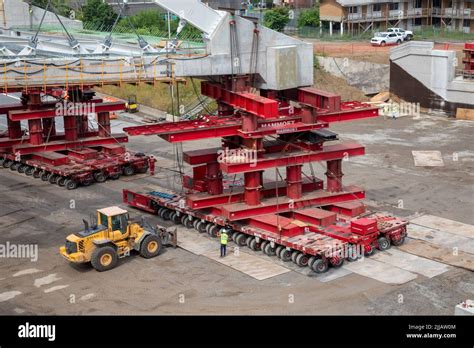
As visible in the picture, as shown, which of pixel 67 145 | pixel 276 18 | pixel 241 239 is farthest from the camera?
pixel 276 18

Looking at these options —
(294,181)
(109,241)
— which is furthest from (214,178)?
(109,241)

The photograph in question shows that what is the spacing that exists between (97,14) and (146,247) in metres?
55.7

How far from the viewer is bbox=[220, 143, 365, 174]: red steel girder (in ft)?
90.7

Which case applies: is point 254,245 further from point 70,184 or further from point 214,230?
point 70,184

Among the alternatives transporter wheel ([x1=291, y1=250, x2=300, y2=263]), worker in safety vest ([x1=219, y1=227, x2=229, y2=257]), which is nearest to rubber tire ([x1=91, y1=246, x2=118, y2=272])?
worker in safety vest ([x1=219, y1=227, x2=229, y2=257])

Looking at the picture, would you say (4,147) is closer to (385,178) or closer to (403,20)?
(385,178)

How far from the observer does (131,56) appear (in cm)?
3359

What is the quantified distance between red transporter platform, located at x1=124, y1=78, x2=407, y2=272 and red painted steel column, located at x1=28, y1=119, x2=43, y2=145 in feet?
36.7

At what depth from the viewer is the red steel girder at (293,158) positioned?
27.7 meters

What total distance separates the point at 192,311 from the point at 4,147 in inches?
891

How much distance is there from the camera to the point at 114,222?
1012 inches

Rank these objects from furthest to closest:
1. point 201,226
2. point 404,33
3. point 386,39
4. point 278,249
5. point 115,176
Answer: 1. point 404,33
2. point 386,39
3. point 115,176
4. point 201,226
5. point 278,249

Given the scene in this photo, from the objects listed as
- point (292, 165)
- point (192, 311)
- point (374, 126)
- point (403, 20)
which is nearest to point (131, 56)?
point (292, 165)

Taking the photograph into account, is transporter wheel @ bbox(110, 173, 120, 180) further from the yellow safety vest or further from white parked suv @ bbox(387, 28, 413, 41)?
white parked suv @ bbox(387, 28, 413, 41)
